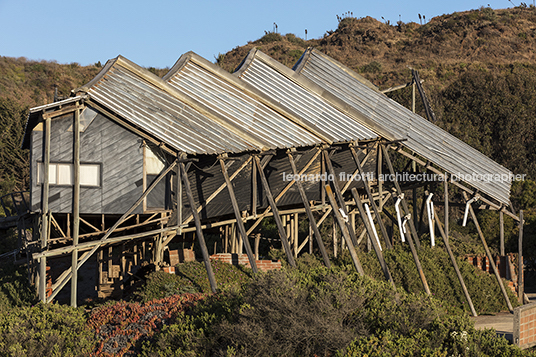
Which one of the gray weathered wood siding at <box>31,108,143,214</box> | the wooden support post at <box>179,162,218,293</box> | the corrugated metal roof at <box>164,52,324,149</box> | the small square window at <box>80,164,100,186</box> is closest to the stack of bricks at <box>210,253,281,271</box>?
the wooden support post at <box>179,162,218,293</box>

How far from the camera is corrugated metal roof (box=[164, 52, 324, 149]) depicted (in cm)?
1814

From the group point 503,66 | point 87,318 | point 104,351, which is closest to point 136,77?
point 87,318

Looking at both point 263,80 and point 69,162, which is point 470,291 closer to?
point 263,80

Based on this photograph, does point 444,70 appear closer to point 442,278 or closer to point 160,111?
point 442,278

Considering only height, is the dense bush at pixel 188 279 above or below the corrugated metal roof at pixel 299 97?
below

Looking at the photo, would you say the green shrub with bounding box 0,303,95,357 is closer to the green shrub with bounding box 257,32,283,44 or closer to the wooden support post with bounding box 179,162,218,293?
the wooden support post with bounding box 179,162,218,293

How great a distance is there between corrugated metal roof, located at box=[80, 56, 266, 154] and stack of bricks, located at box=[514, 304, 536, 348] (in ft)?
25.9

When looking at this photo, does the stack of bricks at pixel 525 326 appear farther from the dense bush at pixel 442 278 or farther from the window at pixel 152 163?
the window at pixel 152 163

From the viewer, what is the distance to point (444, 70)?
55094 millimetres

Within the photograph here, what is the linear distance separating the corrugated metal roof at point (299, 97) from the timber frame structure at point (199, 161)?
1.9 inches

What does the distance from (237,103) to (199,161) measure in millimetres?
2698

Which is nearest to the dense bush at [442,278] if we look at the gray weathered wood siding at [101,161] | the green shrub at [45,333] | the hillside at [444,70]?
the gray weathered wood siding at [101,161]

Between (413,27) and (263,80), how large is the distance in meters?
56.7

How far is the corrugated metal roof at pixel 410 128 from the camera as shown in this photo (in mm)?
20734
